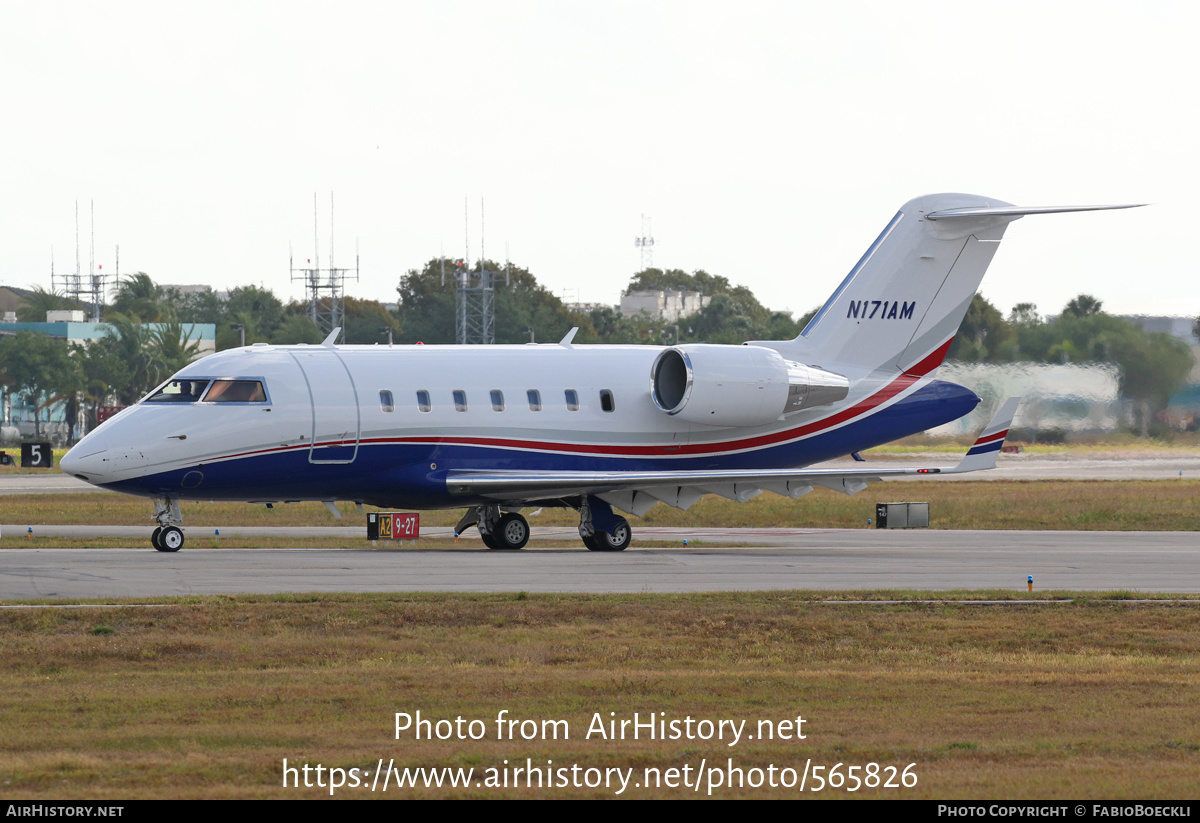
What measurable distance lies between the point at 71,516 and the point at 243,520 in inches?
193

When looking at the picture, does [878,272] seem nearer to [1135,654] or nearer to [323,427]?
[323,427]

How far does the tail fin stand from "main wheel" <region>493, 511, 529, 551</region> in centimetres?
822

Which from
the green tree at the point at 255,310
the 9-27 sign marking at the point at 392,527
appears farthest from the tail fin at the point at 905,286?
the green tree at the point at 255,310

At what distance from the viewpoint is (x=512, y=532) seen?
32.3 metres

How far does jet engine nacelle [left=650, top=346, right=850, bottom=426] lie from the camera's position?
32.3m

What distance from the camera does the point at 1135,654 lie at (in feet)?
56.8

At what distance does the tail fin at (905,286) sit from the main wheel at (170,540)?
1508cm

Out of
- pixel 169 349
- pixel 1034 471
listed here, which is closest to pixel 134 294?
pixel 169 349

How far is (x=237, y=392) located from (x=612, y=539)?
8.50 metres

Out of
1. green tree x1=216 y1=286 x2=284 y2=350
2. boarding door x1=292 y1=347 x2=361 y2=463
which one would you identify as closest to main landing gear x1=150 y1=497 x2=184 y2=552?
boarding door x1=292 y1=347 x2=361 y2=463

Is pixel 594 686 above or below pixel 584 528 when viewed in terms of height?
below

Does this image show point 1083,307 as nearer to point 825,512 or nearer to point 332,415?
point 825,512

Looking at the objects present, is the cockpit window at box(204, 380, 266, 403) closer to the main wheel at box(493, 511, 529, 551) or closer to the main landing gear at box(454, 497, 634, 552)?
the main landing gear at box(454, 497, 634, 552)
